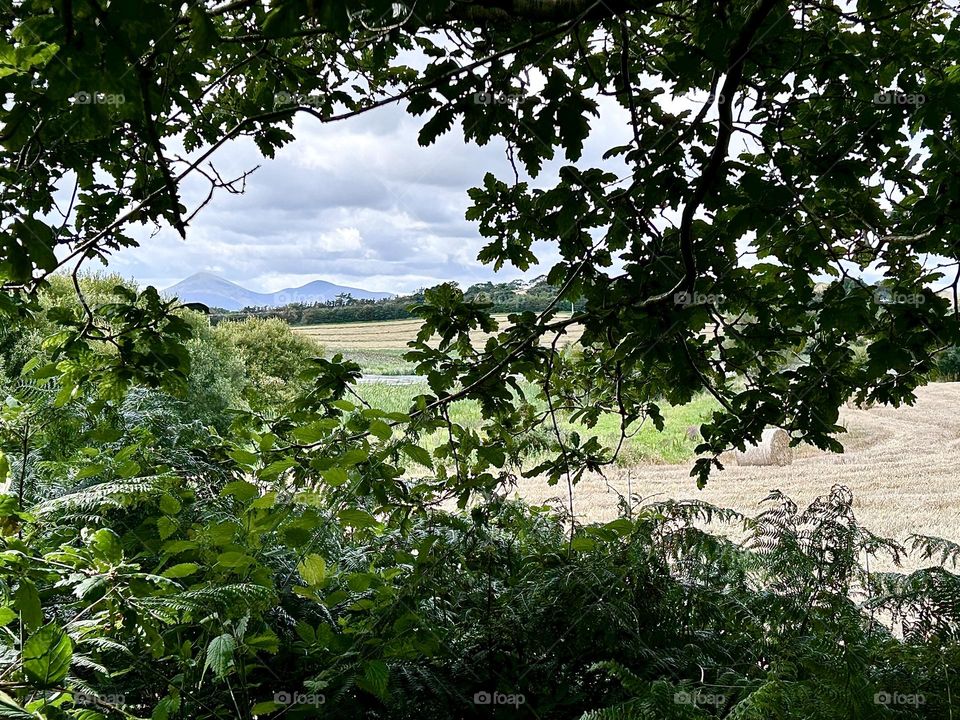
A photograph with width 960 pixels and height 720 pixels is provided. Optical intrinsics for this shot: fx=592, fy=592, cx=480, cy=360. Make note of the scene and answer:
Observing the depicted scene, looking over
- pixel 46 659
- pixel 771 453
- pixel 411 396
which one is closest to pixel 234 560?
pixel 46 659

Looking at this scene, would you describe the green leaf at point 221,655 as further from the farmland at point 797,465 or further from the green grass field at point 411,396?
the farmland at point 797,465

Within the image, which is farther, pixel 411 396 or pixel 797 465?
pixel 797 465

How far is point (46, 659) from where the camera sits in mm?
520

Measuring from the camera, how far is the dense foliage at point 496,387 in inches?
28.2

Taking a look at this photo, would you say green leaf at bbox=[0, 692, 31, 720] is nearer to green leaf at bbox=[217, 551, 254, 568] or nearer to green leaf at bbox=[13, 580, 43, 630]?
green leaf at bbox=[13, 580, 43, 630]

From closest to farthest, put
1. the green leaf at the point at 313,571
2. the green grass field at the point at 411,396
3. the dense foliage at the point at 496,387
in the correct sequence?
the green leaf at the point at 313,571 → the dense foliage at the point at 496,387 → the green grass field at the point at 411,396

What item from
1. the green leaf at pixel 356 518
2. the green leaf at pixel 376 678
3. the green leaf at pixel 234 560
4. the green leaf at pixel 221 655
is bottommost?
the green leaf at pixel 376 678

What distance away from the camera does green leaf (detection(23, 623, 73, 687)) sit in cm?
51

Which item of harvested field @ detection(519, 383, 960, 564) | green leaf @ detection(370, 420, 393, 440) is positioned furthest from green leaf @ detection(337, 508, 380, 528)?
harvested field @ detection(519, 383, 960, 564)

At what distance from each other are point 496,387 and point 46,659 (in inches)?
28.0

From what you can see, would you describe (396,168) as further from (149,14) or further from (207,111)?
(149,14)

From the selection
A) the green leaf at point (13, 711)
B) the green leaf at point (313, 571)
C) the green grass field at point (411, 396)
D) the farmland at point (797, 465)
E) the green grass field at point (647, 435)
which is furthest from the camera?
the green grass field at point (647, 435)

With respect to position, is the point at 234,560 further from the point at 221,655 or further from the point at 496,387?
the point at 496,387

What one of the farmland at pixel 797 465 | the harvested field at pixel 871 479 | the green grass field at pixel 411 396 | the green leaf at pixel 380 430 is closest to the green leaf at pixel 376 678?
the green leaf at pixel 380 430
